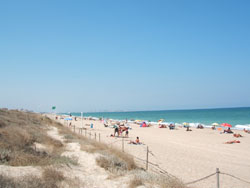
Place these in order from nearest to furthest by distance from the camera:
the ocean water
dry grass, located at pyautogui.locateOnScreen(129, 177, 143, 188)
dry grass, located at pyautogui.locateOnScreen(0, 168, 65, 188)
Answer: dry grass, located at pyautogui.locateOnScreen(0, 168, 65, 188)
dry grass, located at pyautogui.locateOnScreen(129, 177, 143, 188)
the ocean water

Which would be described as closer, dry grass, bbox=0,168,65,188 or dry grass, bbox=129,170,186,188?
dry grass, bbox=0,168,65,188

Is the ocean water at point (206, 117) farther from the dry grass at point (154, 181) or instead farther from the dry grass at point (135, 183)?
the dry grass at point (135, 183)

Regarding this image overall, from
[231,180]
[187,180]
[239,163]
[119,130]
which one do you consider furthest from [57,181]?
[119,130]

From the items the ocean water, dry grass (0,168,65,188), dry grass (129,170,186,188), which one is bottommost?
the ocean water

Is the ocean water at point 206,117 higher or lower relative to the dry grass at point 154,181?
lower

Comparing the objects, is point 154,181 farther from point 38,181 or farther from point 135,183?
point 38,181

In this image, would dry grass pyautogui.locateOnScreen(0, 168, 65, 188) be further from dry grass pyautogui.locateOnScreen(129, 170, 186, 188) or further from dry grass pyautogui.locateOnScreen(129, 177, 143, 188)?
dry grass pyautogui.locateOnScreen(129, 170, 186, 188)

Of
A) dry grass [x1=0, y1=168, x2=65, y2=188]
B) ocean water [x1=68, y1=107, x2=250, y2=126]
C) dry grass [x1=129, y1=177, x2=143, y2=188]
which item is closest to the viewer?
dry grass [x1=0, y1=168, x2=65, y2=188]

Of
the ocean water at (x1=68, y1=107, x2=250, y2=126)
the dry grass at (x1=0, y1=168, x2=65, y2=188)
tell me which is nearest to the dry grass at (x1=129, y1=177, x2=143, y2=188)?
the dry grass at (x1=0, y1=168, x2=65, y2=188)

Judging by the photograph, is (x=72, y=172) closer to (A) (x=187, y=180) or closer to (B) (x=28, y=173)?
(B) (x=28, y=173)

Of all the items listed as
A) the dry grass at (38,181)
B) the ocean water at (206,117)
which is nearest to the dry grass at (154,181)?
the dry grass at (38,181)

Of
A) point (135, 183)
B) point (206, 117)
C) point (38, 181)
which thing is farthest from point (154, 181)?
point (206, 117)

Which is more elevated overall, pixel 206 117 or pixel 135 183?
pixel 135 183

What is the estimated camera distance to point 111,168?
680 cm
